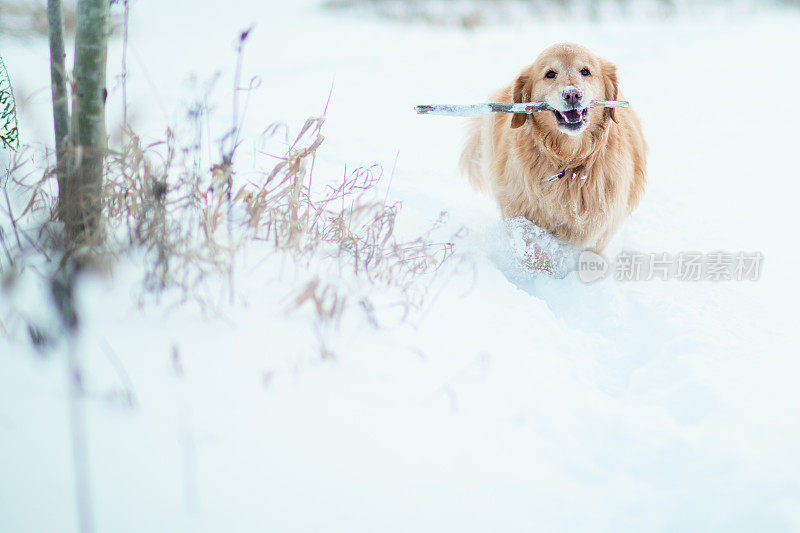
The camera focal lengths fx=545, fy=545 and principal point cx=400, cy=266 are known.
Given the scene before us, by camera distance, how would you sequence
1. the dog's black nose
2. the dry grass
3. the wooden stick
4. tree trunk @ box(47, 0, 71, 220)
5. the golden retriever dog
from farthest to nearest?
the golden retriever dog, the dog's black nose, the wooden stick, tree trunk @ box(47, 0, 71, 220), the dry grass

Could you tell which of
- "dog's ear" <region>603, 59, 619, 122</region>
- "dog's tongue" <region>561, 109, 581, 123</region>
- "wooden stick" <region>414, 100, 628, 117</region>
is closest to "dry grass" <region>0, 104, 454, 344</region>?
"wooden stick" <region>414, 100, 628, 117</region>

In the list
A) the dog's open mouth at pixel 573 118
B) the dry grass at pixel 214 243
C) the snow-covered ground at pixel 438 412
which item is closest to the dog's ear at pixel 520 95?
the dog's open mouth at pixel 573 118

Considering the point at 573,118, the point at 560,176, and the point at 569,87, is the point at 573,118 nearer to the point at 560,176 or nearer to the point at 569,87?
the point at 569,87

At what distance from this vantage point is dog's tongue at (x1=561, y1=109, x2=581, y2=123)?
8.41 feet

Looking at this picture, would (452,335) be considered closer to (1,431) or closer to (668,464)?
(668,464)

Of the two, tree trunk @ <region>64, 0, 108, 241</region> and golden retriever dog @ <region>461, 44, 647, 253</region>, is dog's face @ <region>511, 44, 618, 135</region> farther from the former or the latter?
tree trunk @ <region>64, 0, 108, 241</region>

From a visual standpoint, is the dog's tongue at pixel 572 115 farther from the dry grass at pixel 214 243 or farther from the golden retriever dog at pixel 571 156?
the dry grass at pixel 214 243

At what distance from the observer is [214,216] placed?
73.6 inches

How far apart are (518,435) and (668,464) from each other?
40cm

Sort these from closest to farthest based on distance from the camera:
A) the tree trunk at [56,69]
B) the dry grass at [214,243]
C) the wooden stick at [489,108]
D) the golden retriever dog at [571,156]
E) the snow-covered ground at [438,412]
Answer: the snow-covered ground at [438,412]
the dry grass at [214,243]
the tree trunk at [56,69]
the wooden stick at [489,108]
the golden retriever dog at [571,156]

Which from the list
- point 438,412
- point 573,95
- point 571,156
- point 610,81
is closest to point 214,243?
point 438,412

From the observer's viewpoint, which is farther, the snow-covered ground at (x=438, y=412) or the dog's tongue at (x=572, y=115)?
the dog's tongue at (x=572, y=115)

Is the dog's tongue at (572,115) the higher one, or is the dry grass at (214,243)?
the dog's tongue at (572,115)

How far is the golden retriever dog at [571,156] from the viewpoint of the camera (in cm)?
269
